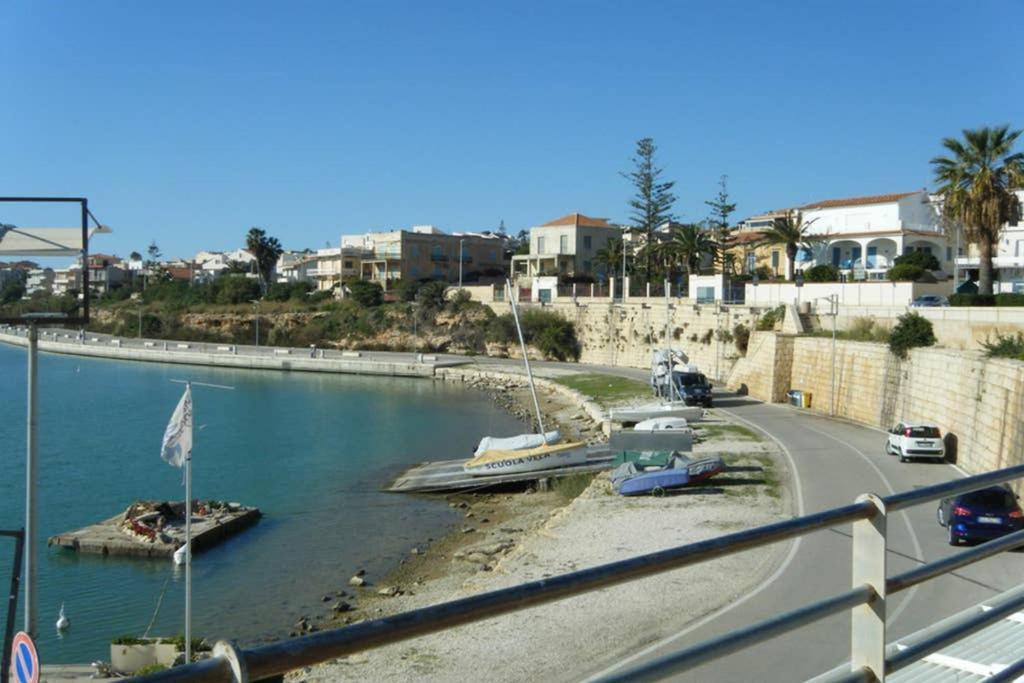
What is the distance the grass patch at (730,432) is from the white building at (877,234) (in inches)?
881

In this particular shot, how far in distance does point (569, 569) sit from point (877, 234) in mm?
43477

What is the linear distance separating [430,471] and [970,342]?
1836 centimetres

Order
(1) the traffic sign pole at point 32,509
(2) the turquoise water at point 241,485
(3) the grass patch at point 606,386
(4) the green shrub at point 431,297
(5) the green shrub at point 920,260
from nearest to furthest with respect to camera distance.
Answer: (1) the traffic sign pole at point 32,509, (2) the turquoise water at point 241,485, (3) the grass patch at point 606,386, (5) the green shrub at point 920,260, (4) the green shrub at point 431,297

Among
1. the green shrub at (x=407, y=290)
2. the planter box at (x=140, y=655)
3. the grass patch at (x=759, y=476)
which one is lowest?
the planter box at (x=140, y=655)

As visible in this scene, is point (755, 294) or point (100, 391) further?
point (100, 391)

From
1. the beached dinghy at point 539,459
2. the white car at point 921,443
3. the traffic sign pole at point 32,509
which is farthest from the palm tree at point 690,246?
the traffic sign pole at point 32,509

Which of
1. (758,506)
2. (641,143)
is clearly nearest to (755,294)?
(641,143)

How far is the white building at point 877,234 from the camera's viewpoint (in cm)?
5431

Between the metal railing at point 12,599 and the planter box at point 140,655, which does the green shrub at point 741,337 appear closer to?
the planter box at point 140,655

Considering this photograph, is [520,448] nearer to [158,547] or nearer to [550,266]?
[158,547]

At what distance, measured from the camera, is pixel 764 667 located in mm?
9664

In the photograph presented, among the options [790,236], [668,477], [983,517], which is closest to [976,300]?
[668,477]

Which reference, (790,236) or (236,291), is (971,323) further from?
(236,291)

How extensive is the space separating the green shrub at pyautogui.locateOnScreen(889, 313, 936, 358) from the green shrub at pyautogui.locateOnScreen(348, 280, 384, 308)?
63.3 meters
